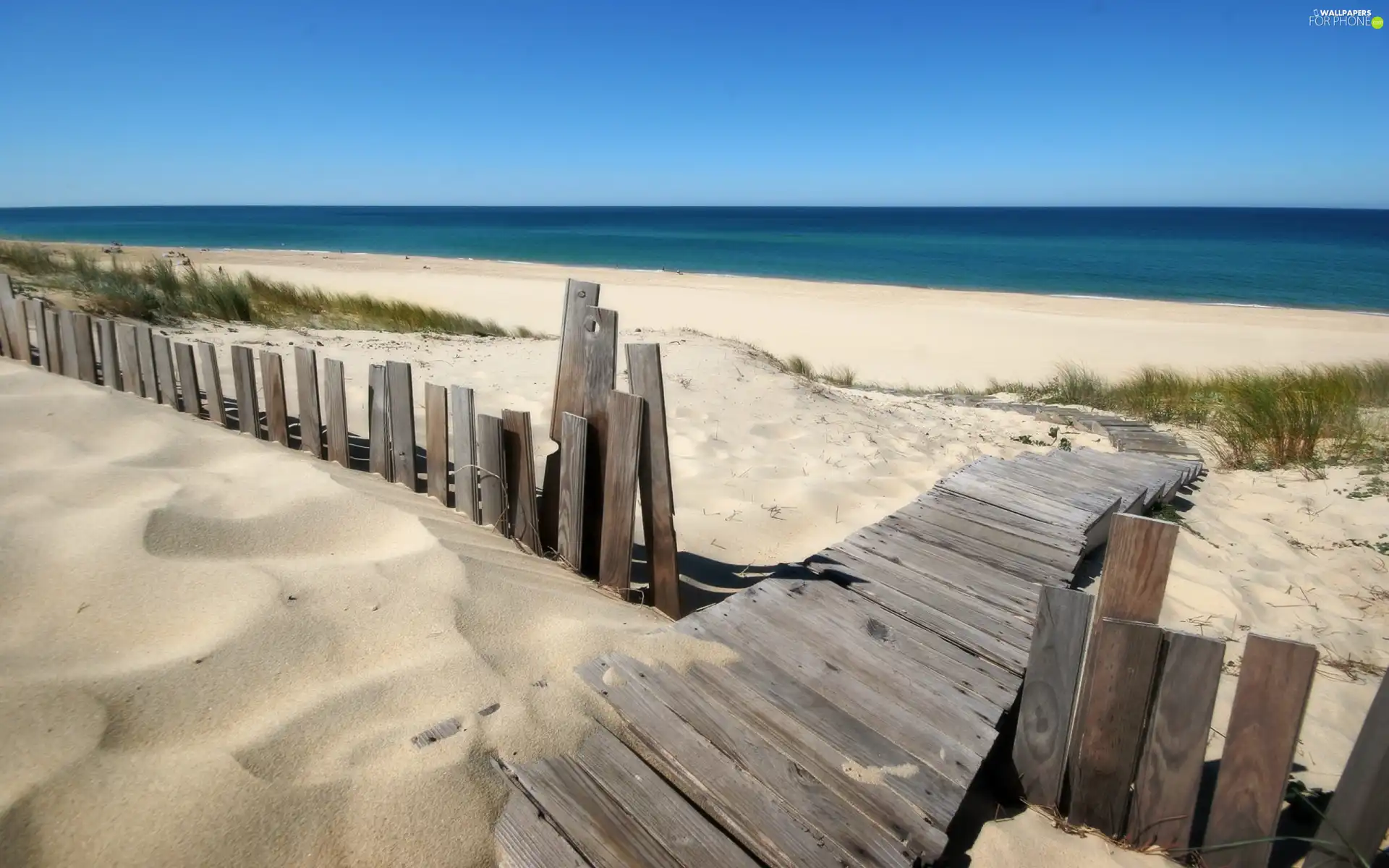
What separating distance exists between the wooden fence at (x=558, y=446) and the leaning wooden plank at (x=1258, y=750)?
1738mm

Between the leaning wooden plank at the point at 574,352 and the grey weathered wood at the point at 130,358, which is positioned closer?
the leaning wooden plank at the point at 574,352

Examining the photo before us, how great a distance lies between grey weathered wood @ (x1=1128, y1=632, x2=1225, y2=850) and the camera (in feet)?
6.16

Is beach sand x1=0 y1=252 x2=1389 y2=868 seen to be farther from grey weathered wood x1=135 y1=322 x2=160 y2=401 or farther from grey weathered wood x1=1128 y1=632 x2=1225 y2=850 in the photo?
grey weathered wood x1=135 y1=322 x2=160 y2=401

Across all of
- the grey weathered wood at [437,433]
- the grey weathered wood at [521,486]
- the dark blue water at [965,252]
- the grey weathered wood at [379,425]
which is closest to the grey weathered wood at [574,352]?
the grey weathered wood at [521,486]

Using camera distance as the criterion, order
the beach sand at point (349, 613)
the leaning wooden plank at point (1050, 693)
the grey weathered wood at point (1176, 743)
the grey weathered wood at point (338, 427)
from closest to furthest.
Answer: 1. the beach sand at point (349, 613)
2. the grey weathered wood at point (1176, 743)
3. the leaning wooden plank at point (1050, 693)
4. the grey weathered wood at point (338, 427)

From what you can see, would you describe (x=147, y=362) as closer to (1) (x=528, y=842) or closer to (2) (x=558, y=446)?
(2) (x=558, y=446)

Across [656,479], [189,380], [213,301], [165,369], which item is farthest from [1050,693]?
[213,301]

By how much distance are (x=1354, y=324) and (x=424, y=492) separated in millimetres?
22214

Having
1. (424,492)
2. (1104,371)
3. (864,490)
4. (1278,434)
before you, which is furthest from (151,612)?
(1104,371)

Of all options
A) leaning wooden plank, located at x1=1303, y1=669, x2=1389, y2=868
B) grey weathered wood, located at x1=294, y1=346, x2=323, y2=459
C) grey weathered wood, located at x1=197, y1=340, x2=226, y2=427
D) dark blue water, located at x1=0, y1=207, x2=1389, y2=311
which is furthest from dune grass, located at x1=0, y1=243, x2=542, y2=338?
dark blue water, located at x1=0, y1=207, x2=1389, y2=311

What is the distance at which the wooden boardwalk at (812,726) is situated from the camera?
1727 millimetres

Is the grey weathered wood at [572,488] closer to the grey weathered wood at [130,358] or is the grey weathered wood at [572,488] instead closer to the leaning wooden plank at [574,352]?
the leaning wooden plank at [574,352]

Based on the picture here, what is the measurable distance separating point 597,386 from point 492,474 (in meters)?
0.63

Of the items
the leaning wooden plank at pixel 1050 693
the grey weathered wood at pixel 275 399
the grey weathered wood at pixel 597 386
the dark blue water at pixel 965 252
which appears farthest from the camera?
the dark blue water at pixel 965 252
